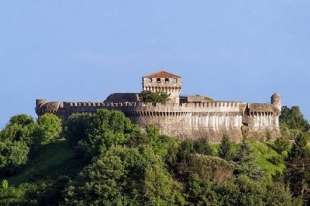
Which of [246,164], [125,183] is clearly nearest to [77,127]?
→ [246,164]

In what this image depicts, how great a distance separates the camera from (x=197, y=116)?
12200 cm

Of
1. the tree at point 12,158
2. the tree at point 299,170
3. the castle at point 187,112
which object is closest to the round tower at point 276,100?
the castle at point 187,112

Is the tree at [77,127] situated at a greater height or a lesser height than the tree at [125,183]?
greater

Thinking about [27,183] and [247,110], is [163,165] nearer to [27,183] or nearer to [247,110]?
[27,183]

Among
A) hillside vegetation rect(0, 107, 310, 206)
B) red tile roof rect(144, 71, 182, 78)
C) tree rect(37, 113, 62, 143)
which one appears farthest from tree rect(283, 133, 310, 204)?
tree rect(37, 113, 62, 143)

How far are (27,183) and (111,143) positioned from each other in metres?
8.81

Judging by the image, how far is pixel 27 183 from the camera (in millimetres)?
114188

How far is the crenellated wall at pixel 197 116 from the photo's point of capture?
393 feet

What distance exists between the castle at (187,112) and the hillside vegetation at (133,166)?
2.08 m

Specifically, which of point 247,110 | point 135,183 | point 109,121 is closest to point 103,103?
point 109,121

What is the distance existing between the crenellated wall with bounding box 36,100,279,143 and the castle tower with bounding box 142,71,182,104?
354 centimetres

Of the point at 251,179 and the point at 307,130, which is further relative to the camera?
the point at 307,130

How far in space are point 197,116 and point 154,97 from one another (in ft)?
15.5

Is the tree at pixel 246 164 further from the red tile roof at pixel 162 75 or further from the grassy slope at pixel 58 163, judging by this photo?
the red tile roof at pixel 162 75
